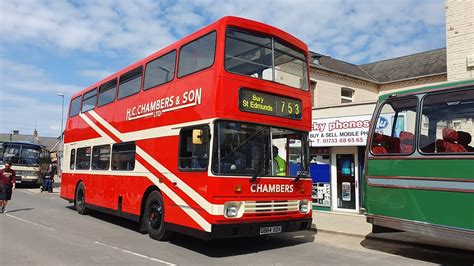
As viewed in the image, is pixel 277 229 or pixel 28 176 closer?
pixel 277 229

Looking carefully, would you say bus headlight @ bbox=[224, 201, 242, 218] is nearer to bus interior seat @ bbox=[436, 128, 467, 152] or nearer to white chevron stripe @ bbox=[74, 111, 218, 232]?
white chevron stripe @ bbox=[74, 111, 218, 232]

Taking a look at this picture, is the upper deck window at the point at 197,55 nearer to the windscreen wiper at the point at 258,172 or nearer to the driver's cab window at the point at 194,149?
the driver's cab window at the point at 194,149

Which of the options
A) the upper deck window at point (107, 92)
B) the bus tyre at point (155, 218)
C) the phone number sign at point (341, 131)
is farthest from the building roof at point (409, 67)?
the bus tyre at point (155, 218)

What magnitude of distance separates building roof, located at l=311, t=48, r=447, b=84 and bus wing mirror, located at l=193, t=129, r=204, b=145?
1237cm

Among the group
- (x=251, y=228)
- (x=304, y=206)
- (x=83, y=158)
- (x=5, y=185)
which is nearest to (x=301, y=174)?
(x=304, y=206)

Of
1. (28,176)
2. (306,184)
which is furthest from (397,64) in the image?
(28,176)

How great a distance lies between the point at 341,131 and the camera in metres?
13.8

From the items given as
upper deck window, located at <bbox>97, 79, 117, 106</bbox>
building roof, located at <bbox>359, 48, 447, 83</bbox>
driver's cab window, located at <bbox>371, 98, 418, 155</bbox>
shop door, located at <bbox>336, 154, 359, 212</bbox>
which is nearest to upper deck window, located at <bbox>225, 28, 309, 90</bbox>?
driver's cab window, located at <bbox>371, 98, 418, 155</bbox>

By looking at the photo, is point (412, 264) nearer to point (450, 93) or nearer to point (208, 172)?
point (450, 93)

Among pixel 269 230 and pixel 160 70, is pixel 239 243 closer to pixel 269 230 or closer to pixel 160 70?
pixel 269 230

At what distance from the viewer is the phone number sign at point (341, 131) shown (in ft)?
42.9

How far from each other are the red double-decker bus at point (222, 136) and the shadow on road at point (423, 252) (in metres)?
1.73

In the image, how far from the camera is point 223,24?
7.71m

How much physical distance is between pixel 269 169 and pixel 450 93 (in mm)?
3457
